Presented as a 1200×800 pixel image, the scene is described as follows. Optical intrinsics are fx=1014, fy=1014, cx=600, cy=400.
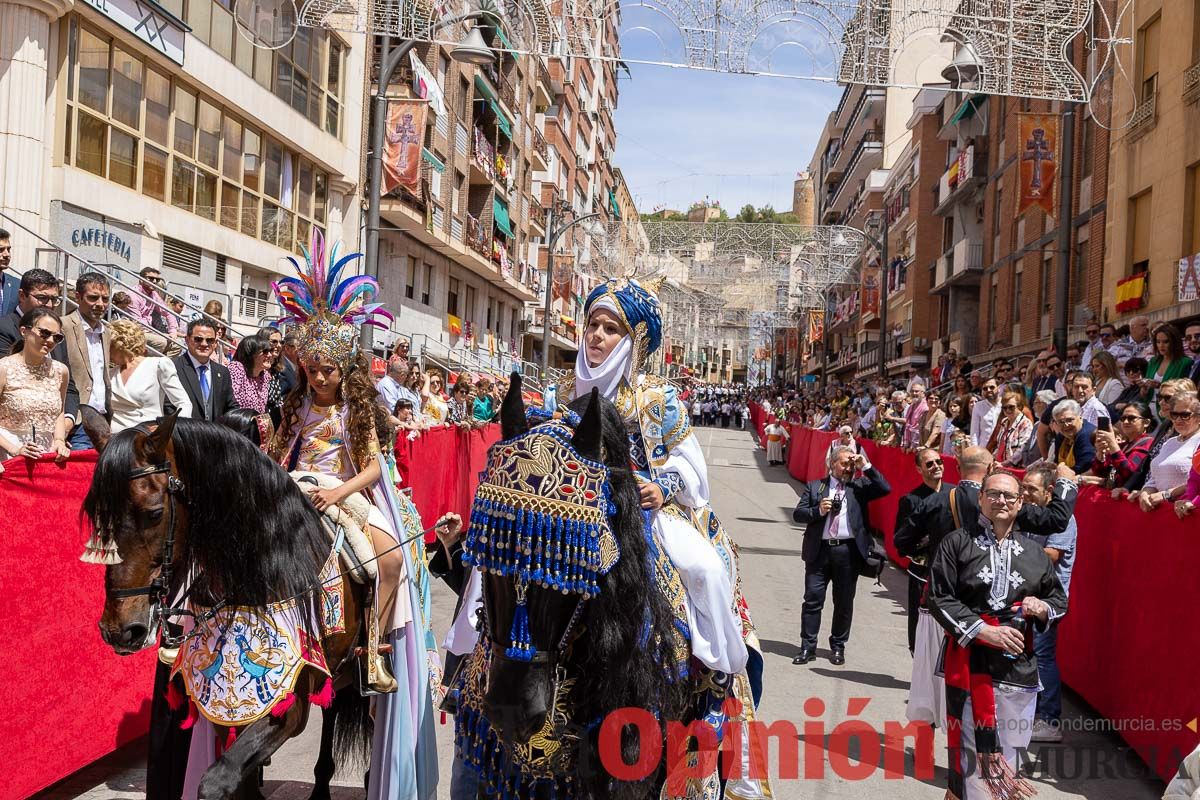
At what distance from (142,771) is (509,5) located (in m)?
12.2

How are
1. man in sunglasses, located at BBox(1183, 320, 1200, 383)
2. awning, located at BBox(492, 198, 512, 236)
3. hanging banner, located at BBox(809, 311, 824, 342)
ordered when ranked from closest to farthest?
man in sunglasses, located at BBox(1183, 320, 1200, 383), awning, located at BBox(492, 198, 512, 236), hanging banner, located at BBox(809, 311, 824, 342)

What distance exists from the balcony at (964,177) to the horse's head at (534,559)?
3417 centimetres

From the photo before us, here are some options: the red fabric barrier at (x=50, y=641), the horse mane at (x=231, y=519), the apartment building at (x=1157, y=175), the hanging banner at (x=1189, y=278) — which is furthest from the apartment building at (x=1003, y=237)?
the horse mane at (x=231, y=519)

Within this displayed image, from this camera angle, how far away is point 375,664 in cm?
476

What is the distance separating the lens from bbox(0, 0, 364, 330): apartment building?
13.7m

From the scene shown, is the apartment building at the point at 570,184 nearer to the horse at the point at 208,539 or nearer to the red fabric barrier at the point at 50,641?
the red fabric barrier at the point at 50,641

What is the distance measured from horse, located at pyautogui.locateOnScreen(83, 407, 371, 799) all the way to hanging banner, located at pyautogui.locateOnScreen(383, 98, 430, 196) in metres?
20.6

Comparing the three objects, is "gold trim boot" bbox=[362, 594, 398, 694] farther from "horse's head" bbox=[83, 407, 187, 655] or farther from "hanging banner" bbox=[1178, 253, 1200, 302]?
"hanging banner" bbox=[1178, 253, 1200, 302]

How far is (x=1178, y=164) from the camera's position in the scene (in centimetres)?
1752

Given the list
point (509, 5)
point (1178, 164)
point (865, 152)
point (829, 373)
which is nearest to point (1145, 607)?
point (509, 5)

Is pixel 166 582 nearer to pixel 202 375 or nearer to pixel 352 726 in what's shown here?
pixel 352 726

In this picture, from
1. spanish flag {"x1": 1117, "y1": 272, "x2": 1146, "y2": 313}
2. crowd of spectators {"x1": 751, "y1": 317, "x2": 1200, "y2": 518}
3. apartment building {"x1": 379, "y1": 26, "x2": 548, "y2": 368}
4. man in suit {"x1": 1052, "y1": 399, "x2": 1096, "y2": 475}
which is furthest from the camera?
apartment building {"x1": 379, "y1": 26, "x2": 548, "y2": 368}

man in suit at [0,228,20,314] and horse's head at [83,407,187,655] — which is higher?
man in suit at [0,228,20,314]

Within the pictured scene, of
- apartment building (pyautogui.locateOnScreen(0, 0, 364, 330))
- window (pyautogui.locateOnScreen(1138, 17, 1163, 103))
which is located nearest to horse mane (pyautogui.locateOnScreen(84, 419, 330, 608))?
apartment building (pyautogui.locateOnScreen(0, 0, 364, 330))
